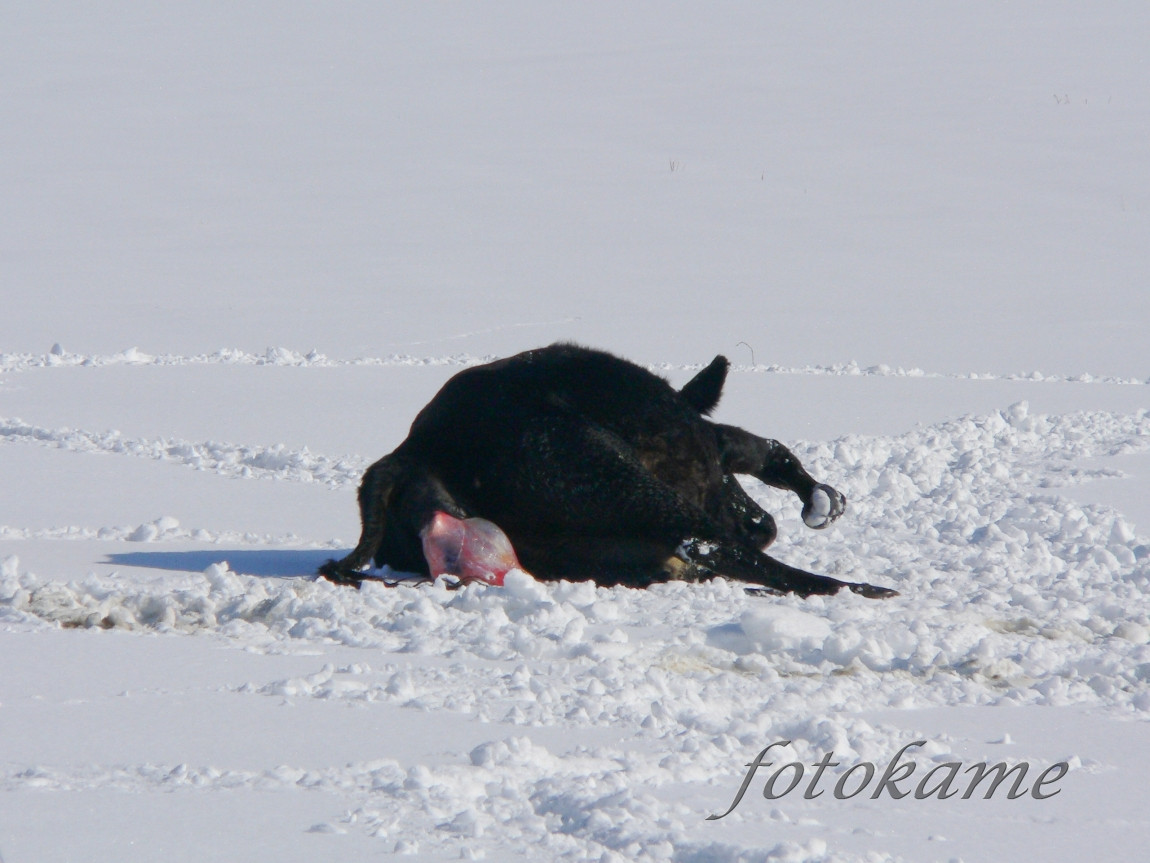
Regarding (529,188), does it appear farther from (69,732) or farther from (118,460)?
(69,732)

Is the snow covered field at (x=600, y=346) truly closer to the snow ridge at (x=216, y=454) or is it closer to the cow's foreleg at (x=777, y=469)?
the snow ridge at (x=216, y=454)

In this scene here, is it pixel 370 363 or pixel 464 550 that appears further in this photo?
pixel 370 363

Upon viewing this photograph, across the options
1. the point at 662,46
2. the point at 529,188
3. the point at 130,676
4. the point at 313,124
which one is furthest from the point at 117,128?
the point at 130,676

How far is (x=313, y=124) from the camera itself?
78.6 ft

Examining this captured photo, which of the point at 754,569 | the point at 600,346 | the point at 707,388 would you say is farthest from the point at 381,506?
the point at 600,346

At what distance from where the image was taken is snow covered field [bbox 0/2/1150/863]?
8.47ft

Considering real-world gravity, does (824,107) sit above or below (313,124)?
above

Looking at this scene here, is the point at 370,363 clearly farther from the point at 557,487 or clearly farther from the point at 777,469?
the point at 557,487

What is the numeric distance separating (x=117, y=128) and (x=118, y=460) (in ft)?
62.2

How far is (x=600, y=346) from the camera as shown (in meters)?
11.8

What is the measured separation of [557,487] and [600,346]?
289 inches

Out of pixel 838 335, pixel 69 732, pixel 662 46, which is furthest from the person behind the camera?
pixel 662 46

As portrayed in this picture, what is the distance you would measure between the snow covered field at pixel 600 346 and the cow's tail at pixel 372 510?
0.20 m

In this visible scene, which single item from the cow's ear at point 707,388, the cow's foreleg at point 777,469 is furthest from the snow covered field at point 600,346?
the cow's ear at point 707,388
